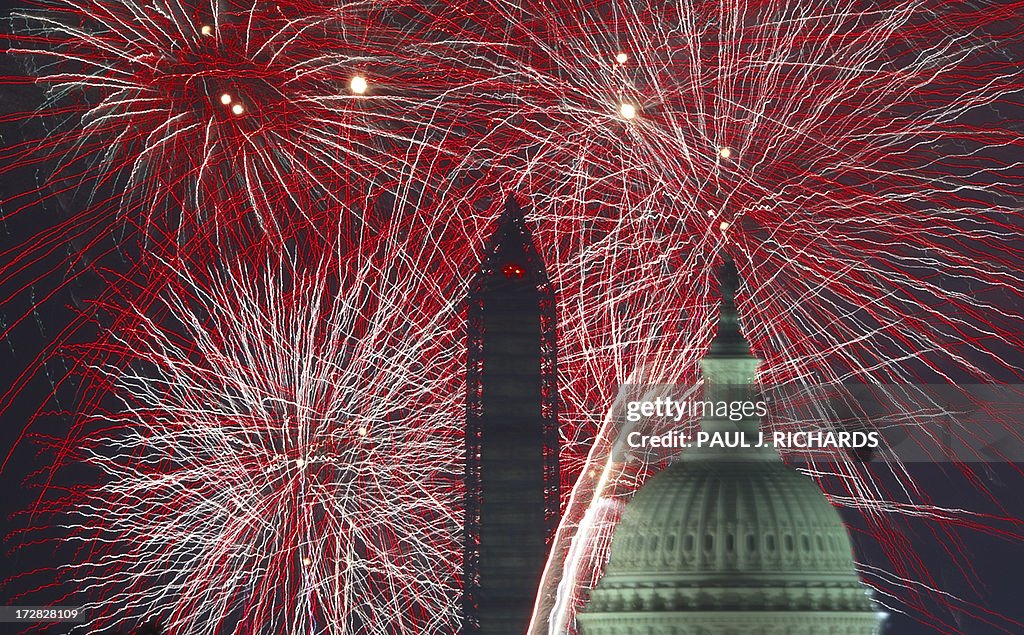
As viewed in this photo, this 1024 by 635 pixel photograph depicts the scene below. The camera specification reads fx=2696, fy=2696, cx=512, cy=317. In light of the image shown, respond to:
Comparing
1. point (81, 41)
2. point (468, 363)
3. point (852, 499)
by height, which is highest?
point (468, 363)

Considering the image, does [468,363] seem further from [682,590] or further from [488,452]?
[682,590]

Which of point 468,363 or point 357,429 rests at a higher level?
point 468,363

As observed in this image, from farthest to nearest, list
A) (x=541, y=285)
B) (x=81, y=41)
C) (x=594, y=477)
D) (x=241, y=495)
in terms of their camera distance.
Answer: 1. (x=541, y=285)
2. (x=594, y=477)
3. (x=241, y=495)
4. (x=81, y=41)

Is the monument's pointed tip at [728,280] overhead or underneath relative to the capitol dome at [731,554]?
overhead

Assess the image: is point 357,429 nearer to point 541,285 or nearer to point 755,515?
point 541,285

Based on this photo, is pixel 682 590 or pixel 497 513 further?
pixel 682 590

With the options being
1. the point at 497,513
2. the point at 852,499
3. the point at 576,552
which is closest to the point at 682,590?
the point at 497,513

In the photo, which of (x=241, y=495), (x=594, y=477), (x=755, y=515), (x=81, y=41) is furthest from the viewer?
(x=755, y=515)

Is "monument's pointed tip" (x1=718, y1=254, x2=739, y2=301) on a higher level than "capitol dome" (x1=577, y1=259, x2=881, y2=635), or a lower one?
higher
